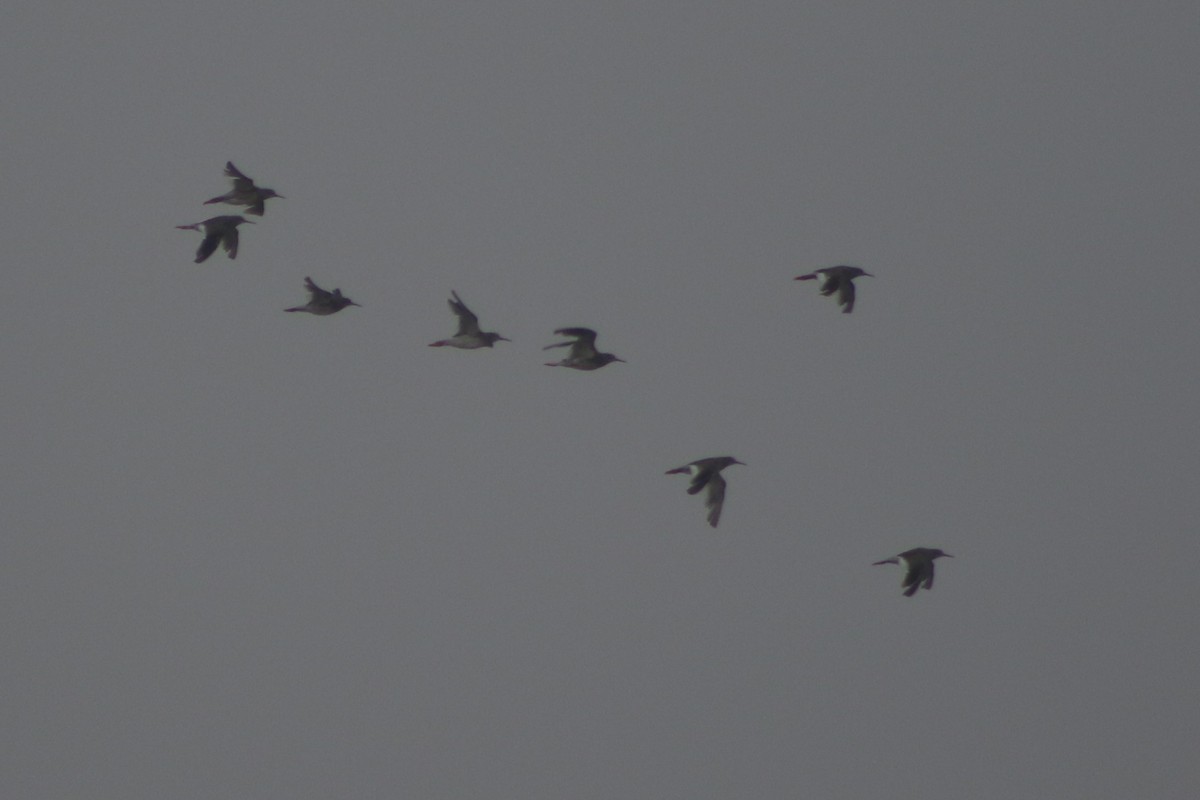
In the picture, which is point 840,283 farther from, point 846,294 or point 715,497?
point 715,497

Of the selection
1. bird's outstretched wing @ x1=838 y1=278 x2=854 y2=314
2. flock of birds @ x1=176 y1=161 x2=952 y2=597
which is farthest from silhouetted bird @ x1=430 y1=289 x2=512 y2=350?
bird's outstretched wing @ x1=838 y1=278 x2=854 y2=314

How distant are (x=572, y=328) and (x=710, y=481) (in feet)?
12.3

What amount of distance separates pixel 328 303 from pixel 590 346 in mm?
4947

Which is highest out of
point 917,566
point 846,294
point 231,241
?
point 846,294

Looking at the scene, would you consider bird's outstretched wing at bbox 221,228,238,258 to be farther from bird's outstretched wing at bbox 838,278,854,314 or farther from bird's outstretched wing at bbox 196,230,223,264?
bird's outstretched wing at bbox 838,278,854,314

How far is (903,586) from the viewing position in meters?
32.3

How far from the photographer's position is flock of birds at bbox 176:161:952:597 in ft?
108

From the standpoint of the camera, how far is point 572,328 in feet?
112

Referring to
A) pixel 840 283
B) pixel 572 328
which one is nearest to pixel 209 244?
pixel 572 328

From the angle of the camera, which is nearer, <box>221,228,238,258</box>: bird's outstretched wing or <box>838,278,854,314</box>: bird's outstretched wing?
<box>221,228,238,258</box>: bird's outstretched wing

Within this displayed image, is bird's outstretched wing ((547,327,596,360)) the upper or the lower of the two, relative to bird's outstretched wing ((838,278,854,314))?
lower

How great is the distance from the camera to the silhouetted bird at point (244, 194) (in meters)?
33.8

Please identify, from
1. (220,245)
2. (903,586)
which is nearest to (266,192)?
(220,245)

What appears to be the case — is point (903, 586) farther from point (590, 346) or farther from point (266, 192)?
point (266, 192)
